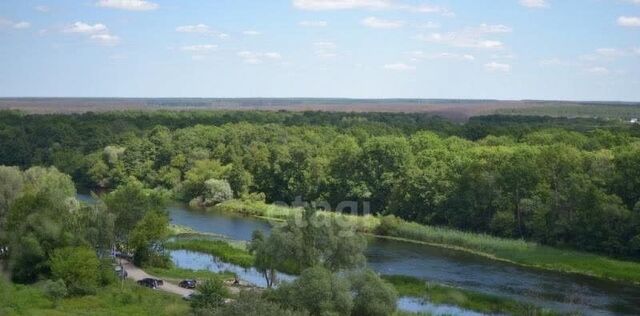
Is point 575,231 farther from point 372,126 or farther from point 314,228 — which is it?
point 372,126

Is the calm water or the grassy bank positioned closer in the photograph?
the calm water

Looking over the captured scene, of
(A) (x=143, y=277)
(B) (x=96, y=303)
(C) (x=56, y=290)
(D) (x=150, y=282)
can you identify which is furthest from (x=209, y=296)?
(A) (x=143, y=277)

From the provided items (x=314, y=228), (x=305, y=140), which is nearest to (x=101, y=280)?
(x=314, y=228)

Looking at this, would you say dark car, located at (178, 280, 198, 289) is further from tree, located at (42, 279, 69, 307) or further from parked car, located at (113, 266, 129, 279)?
tree, located at (42, 279, 69, 307)

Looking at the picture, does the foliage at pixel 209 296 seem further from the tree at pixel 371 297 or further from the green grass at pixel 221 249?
the green grass at pixel 221 249

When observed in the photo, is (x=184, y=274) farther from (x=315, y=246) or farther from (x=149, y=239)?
(x=315, y=246)

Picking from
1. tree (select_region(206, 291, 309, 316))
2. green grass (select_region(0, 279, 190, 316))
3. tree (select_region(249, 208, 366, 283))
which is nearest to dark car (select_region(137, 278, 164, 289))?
green grass (select_region(0, 279, 190, 316))
